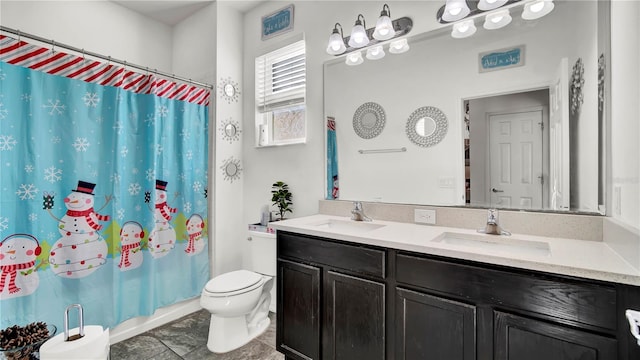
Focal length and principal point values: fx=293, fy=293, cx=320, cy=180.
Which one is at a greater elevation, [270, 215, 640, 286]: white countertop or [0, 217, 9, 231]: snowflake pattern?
[0, 217, 9, 231]: snowflake pattern

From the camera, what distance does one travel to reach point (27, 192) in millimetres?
1690

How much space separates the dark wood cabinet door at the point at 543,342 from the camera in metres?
0.95

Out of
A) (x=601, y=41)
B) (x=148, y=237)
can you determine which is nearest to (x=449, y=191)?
(x=601, y=41)

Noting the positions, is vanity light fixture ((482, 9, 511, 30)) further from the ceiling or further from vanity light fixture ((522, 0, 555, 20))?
the ceiling

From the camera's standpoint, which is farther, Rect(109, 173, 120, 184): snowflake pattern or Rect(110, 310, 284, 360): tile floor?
Rect(109, 173, 120, 184): snowflake pattern

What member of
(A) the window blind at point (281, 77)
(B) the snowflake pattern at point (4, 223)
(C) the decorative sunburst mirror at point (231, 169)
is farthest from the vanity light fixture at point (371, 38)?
(B) the snowflake pattern at point (4, 223)

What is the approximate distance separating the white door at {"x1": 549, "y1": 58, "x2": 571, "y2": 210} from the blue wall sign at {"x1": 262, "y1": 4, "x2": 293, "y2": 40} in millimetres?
1914

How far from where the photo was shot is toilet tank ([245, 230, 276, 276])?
7.45ft

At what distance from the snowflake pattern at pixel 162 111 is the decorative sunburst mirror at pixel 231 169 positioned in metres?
0.62

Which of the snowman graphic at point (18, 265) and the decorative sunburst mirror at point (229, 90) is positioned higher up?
the decorative sunburst mirror at point (229, 90)

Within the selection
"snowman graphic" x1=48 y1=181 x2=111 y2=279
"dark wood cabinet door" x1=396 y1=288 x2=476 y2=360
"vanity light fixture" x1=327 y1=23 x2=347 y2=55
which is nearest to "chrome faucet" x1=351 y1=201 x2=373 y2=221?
"dark wood cabinet door" x1=396 y1=288 x2=476 y2=360

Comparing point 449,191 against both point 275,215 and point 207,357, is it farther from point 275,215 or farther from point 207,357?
point 207,357

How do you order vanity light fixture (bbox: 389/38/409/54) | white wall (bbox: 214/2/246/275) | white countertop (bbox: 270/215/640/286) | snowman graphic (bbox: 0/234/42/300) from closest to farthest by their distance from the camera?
white countertop (bbox: 270/215/640/286)
snowman graphic (bbox: 0/234/42/300)
vanity light fixture (bbox: 389/38/409/54)
white wall (bbox: 214/2/246/275)

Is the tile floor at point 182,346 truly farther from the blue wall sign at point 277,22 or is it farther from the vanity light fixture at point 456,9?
the blue wall sign at point 277,22
